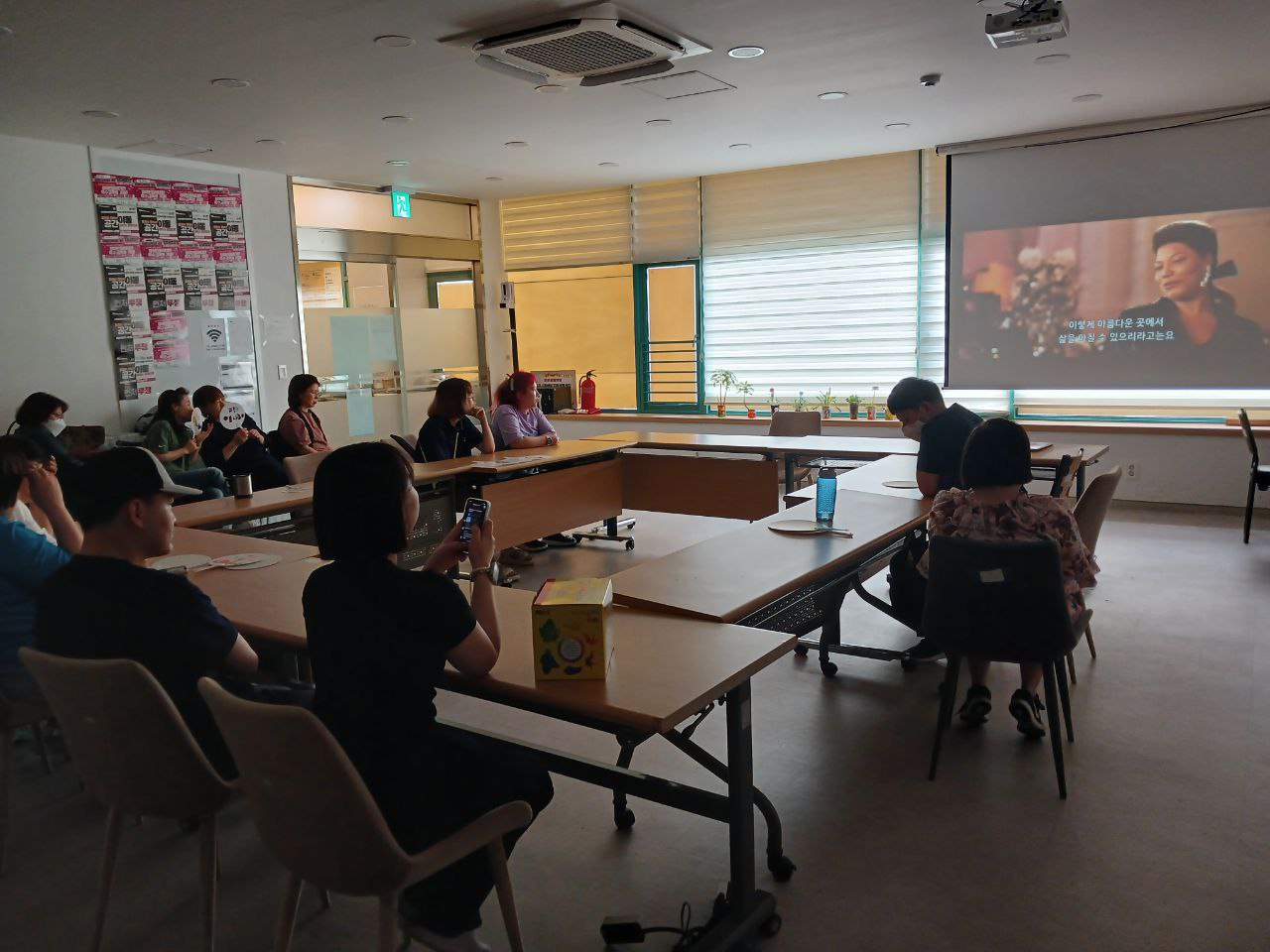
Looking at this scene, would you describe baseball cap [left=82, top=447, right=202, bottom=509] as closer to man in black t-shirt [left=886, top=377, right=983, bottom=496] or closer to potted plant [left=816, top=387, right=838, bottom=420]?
man in black t-shirt [left=886, top=377, right=983, bottom=496]

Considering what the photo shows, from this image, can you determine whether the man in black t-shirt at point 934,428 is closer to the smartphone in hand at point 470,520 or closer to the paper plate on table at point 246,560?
the smartphone in hand at point 470,520

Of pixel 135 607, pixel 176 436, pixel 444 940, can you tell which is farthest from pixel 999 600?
pixel 176 436

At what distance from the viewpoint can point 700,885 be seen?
2.32 meters

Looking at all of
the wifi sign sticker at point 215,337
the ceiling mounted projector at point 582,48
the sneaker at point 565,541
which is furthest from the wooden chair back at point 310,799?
the wifi sign sticker at point 215,337

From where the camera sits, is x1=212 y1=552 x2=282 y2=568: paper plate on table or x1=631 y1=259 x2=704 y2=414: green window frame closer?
x1=212 y1=552 x2=282 y2=568: paper plate on table

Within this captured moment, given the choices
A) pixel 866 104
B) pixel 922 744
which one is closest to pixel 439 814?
pixel 922 744

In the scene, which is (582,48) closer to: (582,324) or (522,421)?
(522,421)

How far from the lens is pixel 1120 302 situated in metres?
6.81

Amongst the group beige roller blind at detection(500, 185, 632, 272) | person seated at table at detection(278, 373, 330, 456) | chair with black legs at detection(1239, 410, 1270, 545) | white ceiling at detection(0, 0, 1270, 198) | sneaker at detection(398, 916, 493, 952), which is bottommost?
sneaker at detection(398, 916, 493, 952)

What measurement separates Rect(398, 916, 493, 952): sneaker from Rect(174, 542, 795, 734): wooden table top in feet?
1.64

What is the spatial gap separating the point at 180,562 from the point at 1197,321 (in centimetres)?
676

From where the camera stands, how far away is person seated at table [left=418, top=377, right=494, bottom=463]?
17.8 feet

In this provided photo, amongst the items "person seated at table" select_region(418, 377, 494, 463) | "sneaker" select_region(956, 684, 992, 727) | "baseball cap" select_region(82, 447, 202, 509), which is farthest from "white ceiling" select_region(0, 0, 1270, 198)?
"sneaker" select_region(956, 684, 992, 727)

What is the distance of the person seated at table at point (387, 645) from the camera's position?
5.43ft
